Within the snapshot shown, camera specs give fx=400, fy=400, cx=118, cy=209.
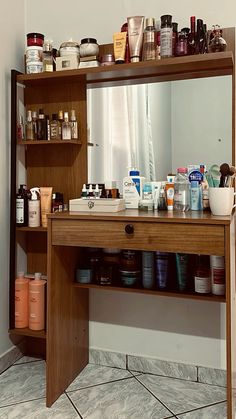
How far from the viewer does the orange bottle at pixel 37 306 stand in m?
1.73

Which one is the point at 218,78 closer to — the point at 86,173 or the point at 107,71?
the point at 107,71

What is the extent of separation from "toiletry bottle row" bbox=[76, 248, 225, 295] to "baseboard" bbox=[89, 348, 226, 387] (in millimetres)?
401

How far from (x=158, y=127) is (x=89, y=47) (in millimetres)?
442

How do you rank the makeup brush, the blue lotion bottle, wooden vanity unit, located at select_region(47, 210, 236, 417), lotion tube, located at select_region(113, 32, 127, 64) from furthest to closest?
lotion tube, located at select_region(113, 32, 127, 64)
the blue lotion bottle
the makeup brush
wooden vanity unit, located at select_region(47, 210, 236, 417)

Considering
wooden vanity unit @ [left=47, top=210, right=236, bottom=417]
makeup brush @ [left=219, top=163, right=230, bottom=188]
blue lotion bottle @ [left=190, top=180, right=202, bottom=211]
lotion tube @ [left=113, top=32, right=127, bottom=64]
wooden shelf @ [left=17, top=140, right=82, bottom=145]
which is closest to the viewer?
wooden vanity unit @ [left=47, top=210, right=236, bottom=417]

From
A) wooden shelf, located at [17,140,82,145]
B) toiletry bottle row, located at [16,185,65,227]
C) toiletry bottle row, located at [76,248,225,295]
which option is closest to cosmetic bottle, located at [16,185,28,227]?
toiletry bottle row, located at [16,185,65,227]

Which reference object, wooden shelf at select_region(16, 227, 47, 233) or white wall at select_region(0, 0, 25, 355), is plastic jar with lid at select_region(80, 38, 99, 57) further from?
wooden shelf at select_region(16, 227, 47, 233)

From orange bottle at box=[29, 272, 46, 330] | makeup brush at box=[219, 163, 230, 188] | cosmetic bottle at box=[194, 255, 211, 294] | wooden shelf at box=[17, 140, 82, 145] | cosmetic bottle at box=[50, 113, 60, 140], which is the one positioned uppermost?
cosmetic bottle at box=[50, 113, 60, 140]

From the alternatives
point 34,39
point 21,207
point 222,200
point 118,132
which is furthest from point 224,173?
point 34,39

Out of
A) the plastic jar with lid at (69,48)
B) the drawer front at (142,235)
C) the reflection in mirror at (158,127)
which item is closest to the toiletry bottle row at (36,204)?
the reflection in mirror at (158,127)

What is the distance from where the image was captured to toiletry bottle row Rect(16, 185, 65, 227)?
1763 mm

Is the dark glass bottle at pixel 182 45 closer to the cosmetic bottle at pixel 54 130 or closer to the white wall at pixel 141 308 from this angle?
the white wall at pixel 141 308

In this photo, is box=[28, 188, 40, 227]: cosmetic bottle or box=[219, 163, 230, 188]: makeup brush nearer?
box=[219, 163, 230, 188]: makeup brush

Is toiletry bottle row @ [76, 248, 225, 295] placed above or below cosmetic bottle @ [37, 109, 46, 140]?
below
